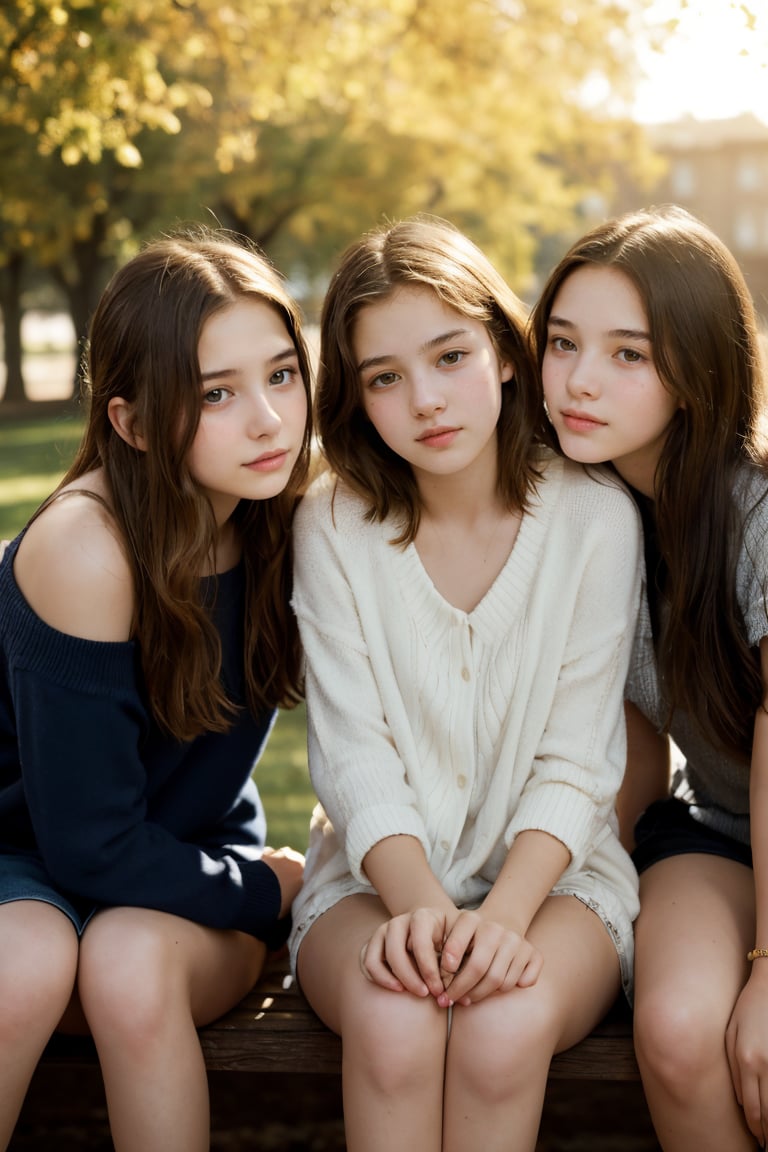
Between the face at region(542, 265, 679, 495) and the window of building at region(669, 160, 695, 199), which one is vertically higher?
the window of building at region(669, 160, 695, 199)

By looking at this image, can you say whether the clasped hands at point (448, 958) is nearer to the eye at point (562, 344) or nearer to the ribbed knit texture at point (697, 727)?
the ribbed knit texture at point (697, 727)

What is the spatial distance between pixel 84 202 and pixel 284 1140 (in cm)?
1610

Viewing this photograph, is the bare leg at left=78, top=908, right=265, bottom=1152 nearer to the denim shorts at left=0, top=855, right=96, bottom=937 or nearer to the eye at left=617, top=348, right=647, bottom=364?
the denim shorts at left=0, top=855, right=96, bottom=937

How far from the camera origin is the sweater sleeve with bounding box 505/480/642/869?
2328 mm

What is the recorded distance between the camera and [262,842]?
2629 millimetres

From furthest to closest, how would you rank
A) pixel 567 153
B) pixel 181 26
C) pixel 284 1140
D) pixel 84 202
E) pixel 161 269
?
1. pixel 567 153
2. pixel 84 202
3. pixel 181 26
4. pixel 284 1140
5. pixel 161 269

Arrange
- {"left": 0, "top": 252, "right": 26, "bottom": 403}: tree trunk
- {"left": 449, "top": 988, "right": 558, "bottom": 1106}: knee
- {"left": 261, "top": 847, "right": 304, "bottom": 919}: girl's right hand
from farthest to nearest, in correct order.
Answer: {"left": 0, "top": 252, "right": 26, "bottom": 403}: tree trunk < {"left": 261, "top": 847, "right": 304, "bottom": 919}: girl's right hand < {"left": 449, "top": 988, "right": 558, "bottom": 1106}: knee

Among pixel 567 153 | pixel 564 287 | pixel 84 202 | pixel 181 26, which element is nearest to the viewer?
pixel 564 287

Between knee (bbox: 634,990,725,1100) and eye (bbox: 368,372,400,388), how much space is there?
3.84 ft

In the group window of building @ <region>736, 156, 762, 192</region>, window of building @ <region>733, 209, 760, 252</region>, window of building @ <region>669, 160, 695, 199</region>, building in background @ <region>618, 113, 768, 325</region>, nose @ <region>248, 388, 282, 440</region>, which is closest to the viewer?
nose @ <region>248, 388, 282, 440</region>

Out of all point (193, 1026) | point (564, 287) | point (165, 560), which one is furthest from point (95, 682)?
point (564, 287)

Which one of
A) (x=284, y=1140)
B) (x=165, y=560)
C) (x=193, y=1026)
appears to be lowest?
(x=284, y=1140)

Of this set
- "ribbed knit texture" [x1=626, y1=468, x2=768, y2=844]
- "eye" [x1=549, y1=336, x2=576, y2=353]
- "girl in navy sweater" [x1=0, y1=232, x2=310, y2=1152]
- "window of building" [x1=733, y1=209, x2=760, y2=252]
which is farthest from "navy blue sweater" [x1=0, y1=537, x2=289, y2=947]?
"window of building" [x1=733, y1=209, x2=760, y2=252]

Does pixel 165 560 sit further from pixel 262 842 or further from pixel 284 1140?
pixel 284 1140
